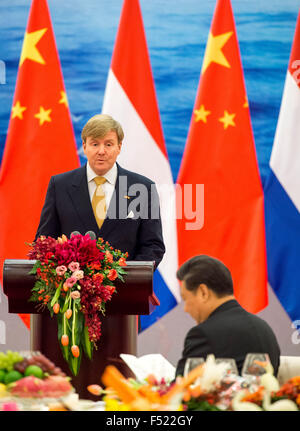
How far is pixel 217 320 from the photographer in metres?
2.05

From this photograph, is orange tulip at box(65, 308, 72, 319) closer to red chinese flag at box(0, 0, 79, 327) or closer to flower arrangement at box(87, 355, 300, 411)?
flower arrangement at box(87, 355, 300, 411)

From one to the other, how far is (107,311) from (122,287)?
0.41 ft

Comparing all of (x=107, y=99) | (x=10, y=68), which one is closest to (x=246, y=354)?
(x=107, y=99)

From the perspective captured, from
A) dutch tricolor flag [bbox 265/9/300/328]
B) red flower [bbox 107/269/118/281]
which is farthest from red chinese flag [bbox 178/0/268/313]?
red flower [bbox 107/269/118/281]

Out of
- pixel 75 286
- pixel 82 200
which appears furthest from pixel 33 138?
pixel 75 286

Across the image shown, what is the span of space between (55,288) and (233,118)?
8.58 feet

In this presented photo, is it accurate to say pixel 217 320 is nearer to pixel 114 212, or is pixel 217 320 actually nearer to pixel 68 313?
pixel 68 313

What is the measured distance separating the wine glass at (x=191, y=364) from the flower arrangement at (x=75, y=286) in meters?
0.84

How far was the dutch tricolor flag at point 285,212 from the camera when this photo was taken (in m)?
4.69

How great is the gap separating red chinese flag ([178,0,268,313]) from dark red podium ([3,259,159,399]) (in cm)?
211

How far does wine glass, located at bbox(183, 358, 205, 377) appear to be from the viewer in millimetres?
1653

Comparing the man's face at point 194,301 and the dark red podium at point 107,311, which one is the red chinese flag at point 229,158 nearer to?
the dark red podium at point 107,311

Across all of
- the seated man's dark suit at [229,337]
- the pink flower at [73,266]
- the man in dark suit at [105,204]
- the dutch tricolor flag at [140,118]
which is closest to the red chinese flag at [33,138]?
the dutch tricolor flag at [140,118]

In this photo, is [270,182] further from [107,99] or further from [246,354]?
[246,354]
